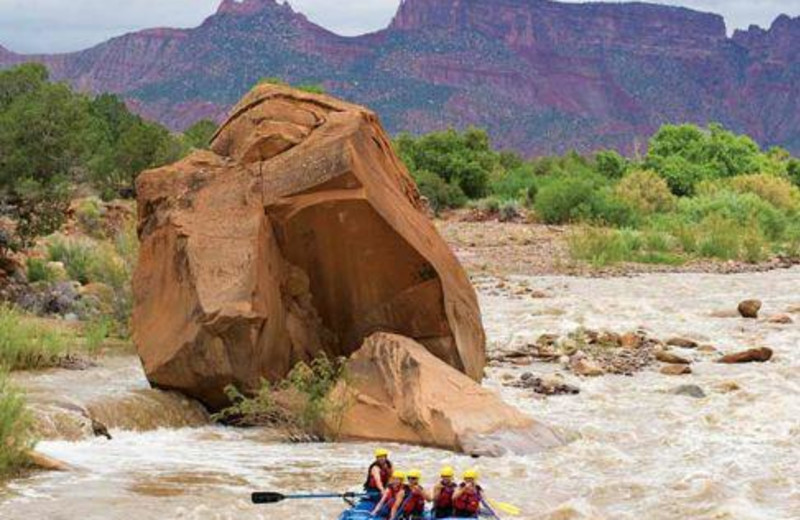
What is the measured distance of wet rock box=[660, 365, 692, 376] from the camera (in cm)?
1766

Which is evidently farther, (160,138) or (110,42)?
(110,42)

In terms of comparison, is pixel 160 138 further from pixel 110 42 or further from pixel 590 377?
pixel 110 42

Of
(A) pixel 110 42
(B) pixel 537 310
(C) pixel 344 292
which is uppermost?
(A) pixel 110 42

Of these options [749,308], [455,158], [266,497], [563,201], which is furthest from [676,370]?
[455,158]

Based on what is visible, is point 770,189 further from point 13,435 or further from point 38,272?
point 13,435

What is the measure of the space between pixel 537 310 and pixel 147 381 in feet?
32.9

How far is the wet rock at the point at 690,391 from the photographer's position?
1603 centimetres

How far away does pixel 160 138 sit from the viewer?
35938 millimetres

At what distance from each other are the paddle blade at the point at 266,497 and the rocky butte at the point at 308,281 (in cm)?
301

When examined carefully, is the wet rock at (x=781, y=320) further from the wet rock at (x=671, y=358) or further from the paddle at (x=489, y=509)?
the paddle at (x=489, y=509)

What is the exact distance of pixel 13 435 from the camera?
1128 cm

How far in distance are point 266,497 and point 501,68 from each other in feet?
389

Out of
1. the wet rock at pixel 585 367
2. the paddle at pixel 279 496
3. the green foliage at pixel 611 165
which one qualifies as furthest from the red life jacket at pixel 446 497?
the green foliage at pixel 611 165

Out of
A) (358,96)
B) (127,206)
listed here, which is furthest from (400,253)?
(358,96)
